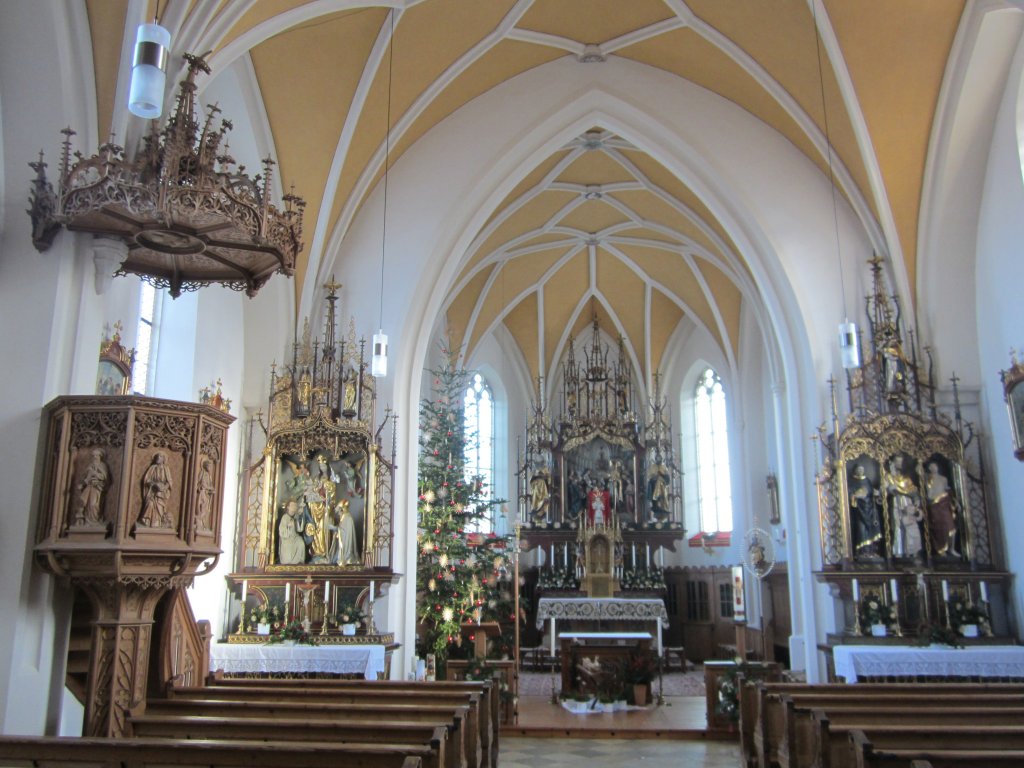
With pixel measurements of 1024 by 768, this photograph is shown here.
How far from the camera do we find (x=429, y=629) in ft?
48.7

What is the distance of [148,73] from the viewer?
220 inches

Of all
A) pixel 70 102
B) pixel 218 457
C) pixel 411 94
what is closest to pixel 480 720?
pixel 218 457

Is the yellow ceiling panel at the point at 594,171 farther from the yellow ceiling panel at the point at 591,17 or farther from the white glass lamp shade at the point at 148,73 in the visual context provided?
the white glass lamp shade at the point at 148,73

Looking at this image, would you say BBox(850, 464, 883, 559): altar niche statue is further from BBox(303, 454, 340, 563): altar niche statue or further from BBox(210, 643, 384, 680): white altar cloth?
BBox(303, 454, 340, 563): altar niche statue

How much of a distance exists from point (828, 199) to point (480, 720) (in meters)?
9.62

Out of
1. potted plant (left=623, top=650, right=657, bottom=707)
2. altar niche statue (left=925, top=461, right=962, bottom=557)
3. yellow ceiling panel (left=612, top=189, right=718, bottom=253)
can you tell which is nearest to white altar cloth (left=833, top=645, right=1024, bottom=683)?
altar niche statue (left=925, top=461, right=962, bottom=557)

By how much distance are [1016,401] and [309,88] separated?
968cm

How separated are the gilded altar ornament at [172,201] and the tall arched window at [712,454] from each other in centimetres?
1610

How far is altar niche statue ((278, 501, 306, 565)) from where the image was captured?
498 inches

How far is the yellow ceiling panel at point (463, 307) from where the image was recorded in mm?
20859

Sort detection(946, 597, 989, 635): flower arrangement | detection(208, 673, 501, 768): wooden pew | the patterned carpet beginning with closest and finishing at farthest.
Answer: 1. detection(208, 673, 501, 768): wooden pew
2. detection(946, 597, 989, 635): flower arrangement
3. the patterned carpet

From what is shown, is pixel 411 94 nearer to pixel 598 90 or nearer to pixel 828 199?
pixel 598 90

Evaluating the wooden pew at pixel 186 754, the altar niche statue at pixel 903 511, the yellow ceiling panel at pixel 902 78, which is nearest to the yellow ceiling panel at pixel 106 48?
the wooden pew at pixel 186 754

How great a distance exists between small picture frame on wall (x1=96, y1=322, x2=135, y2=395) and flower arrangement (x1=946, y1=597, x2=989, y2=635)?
34.8 ft
